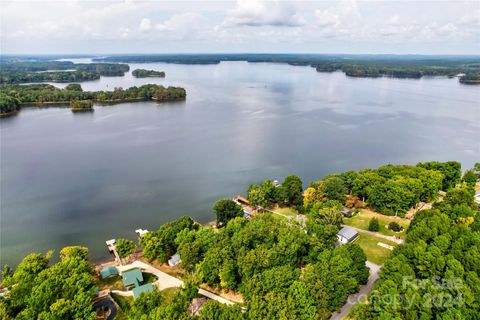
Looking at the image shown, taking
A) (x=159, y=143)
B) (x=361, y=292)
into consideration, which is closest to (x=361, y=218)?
(x=361, y=292)

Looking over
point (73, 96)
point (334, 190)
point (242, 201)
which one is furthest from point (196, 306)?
point (73, 96)

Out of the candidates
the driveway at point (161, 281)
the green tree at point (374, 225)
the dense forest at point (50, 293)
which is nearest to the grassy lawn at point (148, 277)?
the driveway at point (161, 281)

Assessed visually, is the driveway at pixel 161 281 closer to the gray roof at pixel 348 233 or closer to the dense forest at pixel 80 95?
the gray roof at pixel 348 233

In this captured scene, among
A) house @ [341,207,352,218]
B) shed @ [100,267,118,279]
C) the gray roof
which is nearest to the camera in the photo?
shed @ [100,267,118,279]

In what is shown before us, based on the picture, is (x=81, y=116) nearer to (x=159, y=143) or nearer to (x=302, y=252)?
(x=159, y=143)

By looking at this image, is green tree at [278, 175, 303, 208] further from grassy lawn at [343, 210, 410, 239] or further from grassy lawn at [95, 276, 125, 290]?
grassy lawn at [95, 276, 125, 290]

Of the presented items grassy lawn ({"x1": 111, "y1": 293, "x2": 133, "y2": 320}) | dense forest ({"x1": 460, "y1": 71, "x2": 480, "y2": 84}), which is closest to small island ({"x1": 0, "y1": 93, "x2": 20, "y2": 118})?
grassy lawn ({"x1": 111, "y1": 293, "x2": 133, "y2": 320})

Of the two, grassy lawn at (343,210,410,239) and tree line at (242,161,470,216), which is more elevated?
Answer: tree line at (242,161,470,216)
